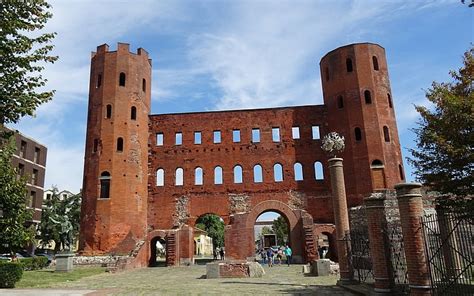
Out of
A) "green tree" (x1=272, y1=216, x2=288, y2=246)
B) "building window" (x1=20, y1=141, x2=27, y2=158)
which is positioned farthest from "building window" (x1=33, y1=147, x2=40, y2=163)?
"green tree" (x1=272, y1=216, x2=288, y2=246)

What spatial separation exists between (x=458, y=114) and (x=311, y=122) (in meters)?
18.7

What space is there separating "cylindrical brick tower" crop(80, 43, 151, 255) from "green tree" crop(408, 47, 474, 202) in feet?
63.6

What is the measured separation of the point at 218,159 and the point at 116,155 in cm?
779

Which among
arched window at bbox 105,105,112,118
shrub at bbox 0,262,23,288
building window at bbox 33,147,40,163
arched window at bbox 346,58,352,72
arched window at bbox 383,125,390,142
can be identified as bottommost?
shrub at bbox 0,262,23,288

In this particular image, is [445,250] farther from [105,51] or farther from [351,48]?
[105,51]

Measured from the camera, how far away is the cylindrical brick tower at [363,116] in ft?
90.2

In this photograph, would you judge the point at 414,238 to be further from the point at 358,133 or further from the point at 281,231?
the point at 281,231

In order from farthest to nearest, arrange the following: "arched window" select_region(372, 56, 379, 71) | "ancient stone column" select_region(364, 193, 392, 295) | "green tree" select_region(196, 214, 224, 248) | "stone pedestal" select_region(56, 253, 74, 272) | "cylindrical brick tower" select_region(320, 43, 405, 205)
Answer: "green tree" select_region(196, 214, 224, 248) → "arched window" select_region(372, 56, 379, 71) → "cylindrical brick tower" select_region(320, 43, 405, 205) → "stone pedestal" select_region(56, 253, 74, 272) → "ancient stone column" select_region(364, 193, 392, 295)

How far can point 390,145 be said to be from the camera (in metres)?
28.2

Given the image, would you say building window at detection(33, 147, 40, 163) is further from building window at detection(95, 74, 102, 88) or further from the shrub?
the shrub

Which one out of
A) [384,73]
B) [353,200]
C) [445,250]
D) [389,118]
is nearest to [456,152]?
[445,250]

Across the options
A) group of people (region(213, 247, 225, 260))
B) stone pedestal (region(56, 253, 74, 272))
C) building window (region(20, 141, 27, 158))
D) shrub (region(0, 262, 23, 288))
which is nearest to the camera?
shrub (region(0, 262, 23, 288))

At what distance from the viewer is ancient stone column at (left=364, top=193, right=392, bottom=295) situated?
10420mm

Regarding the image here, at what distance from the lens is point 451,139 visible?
13.3 metres
